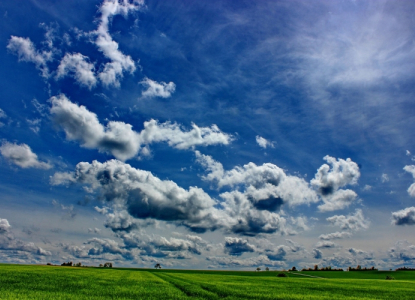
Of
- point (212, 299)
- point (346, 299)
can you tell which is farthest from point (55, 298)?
point (346, 299)

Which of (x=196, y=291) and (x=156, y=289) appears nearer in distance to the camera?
(x=156, y=289)

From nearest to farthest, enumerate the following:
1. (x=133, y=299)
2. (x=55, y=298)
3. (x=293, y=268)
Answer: (x=55, y=298) < (x=133, y=299) < (x=293, y=268)

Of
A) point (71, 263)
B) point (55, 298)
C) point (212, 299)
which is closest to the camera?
point (55, 298)

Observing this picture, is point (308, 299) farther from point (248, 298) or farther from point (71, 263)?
point (71, 263)

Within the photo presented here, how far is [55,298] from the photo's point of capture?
1945 centimetres

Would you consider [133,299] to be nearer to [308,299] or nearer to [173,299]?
[173,299]

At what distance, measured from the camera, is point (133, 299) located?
70.7 ft

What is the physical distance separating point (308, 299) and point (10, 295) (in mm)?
26798

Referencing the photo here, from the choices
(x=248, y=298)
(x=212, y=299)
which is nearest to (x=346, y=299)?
(x=248, y=298)

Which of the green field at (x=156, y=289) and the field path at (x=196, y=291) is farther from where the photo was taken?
the field path at (x=196, y=291)

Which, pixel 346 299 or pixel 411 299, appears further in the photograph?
pixel 411 299

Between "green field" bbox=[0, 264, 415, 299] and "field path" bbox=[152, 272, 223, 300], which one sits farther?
"field path" bbox=[152, 272, 223, 300]

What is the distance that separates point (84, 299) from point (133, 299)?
154 inches

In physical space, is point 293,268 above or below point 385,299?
below
